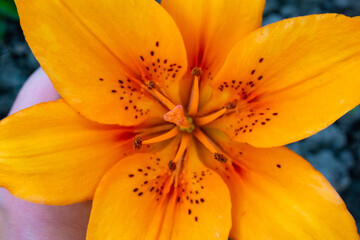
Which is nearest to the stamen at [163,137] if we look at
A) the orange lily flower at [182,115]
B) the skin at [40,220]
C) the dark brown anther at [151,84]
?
the orange lily flower at [182,115]

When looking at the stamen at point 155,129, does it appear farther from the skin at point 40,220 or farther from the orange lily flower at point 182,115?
the skin at point 40,220

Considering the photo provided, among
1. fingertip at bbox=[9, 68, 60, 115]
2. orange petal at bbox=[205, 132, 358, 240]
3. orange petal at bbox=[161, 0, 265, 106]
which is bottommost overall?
orange petal at bbox=[205, 132, 358, 240]

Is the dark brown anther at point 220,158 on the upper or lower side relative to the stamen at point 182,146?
lower

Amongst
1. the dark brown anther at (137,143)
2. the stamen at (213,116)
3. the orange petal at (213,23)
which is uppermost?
the orange petal at (213,23)

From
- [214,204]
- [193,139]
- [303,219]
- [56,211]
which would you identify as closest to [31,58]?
[56,211]

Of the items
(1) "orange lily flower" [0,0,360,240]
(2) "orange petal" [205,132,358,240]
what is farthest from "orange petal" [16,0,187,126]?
(2) "orange petal" [205,132,358,240]

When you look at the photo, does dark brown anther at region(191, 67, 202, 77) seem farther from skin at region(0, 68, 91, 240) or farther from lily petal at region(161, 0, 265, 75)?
skin at region(0, 68, 91, 240)

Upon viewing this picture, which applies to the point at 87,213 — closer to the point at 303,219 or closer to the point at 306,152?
the point at 303,219
